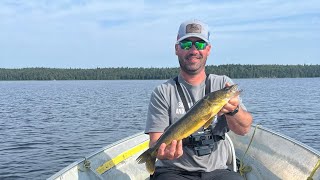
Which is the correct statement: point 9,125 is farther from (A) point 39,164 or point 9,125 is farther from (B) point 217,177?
(B) point 217,177

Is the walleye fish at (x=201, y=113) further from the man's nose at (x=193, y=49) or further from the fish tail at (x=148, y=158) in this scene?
the man's nose at (x=193, y=49)

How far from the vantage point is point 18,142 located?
1766cm

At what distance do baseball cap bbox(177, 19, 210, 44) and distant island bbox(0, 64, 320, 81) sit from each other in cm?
13055

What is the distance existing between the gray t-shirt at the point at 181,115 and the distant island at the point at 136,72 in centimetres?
13050

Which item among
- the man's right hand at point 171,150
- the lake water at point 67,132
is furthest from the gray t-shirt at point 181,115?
the lake water at point 67,132

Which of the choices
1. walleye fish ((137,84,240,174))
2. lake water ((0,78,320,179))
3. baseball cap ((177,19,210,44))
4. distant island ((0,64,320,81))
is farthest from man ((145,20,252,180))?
distant island ((0,64,320,81))

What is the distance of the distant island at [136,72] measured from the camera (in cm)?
14500

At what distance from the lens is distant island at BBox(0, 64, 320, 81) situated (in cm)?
14500

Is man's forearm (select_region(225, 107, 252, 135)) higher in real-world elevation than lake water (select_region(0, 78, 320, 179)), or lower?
higher

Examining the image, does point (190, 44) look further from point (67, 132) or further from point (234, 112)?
point (67, 132)

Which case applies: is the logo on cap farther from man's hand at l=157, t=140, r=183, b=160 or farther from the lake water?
the lake water

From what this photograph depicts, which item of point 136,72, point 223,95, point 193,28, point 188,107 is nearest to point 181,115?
point 188,107

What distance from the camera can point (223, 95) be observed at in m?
3.95

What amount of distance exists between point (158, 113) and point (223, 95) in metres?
1.03
